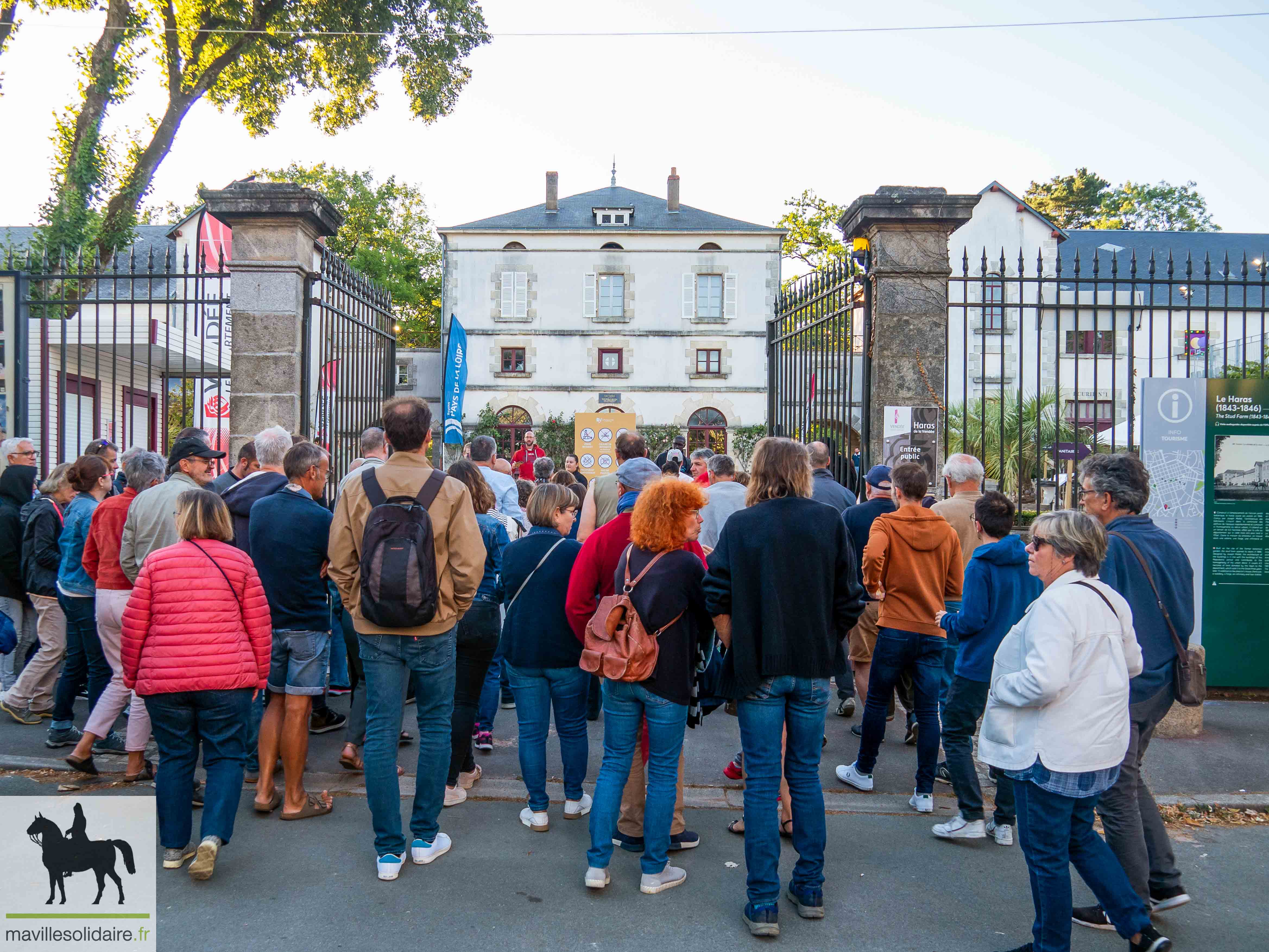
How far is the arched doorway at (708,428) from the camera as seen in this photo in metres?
34.7

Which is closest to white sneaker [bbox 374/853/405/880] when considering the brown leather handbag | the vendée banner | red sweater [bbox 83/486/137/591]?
the brown leather handbag

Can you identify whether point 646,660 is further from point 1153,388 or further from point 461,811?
point 1153,388

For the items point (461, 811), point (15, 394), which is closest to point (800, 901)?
point (461, 811)

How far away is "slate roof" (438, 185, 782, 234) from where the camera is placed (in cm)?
3556

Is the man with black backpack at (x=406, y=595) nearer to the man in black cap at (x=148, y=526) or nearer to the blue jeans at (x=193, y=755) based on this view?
the blue jeans at (x=193, y=755)

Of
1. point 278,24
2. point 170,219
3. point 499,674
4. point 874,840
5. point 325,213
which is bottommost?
point 874,840

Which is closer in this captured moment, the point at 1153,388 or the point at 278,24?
the point at 1153,388

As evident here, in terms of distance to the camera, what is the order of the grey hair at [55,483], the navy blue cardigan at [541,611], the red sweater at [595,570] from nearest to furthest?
the red sweater at [595,570], the navy blue cardigan at [541,611], the grey hair at [55,483]

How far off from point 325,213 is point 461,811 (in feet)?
17.5

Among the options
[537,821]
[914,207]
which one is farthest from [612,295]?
[537,821]

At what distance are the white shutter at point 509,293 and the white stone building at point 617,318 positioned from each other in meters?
0.04

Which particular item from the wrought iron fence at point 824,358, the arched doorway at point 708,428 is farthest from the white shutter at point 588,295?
the wrought iron fence at point 824,358

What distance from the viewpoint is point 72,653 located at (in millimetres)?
5855

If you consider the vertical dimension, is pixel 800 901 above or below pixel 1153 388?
below
